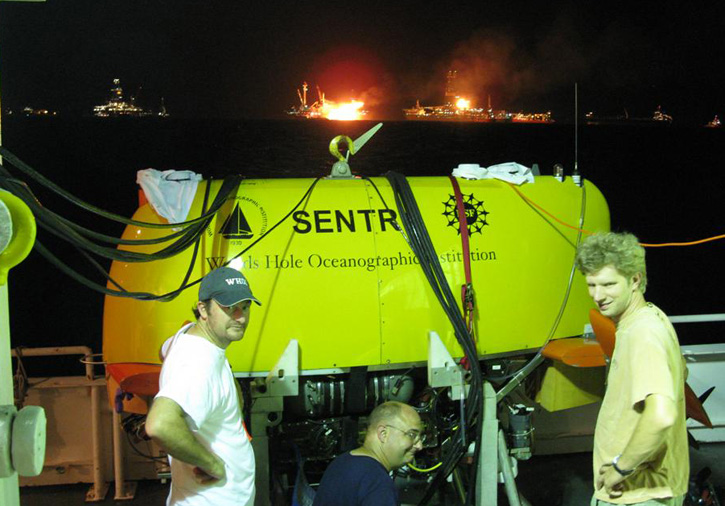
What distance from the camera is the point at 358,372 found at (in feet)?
→ 13.4

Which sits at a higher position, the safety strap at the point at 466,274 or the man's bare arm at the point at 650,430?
the safety strap at the point at 466,274

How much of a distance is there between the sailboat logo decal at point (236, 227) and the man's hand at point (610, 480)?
7.59 ft

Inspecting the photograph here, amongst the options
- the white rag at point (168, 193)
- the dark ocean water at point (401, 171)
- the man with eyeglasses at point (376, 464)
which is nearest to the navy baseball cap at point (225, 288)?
the man with eyeglasses at point (376, 464)

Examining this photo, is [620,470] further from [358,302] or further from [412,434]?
[358,302]

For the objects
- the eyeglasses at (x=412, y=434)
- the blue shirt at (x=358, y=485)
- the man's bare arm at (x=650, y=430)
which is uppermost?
the man's bare arm at (x=650, y=430)

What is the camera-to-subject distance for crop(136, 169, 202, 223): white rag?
4121 millimetres

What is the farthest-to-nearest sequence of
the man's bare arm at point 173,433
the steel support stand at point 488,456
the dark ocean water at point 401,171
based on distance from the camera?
the dark ocean water at point 401,171
the steel support stand at point 488,456
the man's bare arm at point 173,433

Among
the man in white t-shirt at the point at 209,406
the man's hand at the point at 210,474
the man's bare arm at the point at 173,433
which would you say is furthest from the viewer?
the man's hand at the point at 210,474

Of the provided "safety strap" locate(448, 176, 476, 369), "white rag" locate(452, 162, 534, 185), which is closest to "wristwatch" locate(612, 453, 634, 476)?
"safety strap" locate(448, 176, 476, 369)

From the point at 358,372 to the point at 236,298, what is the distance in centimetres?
149

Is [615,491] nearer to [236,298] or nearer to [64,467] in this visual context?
[236,298]

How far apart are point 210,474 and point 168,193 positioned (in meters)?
2.04

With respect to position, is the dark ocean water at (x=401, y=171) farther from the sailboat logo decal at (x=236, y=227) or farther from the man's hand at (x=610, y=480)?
the man's hand at (x=610, y=480)

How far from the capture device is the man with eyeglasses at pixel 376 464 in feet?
8.83
